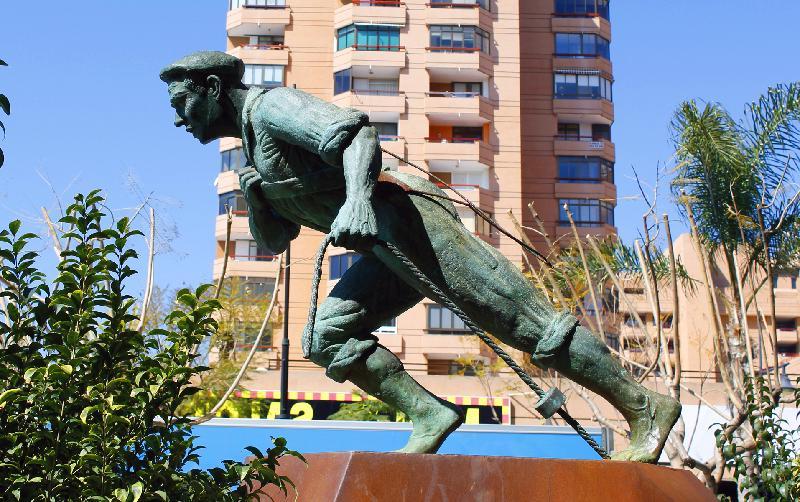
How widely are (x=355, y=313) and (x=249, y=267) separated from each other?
42.6 meters

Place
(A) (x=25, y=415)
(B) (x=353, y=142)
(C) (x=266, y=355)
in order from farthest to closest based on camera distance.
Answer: (C) (x=266, y=355) < (B) (x=353, y=142) < (A) (x=25, y=415)

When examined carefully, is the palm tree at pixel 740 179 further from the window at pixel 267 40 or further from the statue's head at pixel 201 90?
the window at pixel 267 40

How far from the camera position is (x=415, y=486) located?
5.04m

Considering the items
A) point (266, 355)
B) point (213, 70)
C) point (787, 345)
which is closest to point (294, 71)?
point (266, 355)

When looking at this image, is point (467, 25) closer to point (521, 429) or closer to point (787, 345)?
point (787, 345)

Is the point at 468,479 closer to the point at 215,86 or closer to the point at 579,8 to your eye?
the point at 215,86

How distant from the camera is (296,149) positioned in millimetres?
5746

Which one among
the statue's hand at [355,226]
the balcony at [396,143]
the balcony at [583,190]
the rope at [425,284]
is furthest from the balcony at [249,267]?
the statue's hand at [355,226]

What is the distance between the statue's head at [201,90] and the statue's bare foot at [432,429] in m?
1.78

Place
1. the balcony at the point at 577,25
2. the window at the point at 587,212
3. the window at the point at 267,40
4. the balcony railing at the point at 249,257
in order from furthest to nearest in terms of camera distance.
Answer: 1. the balcony at the point at 577,25
2. the window at the point at 587,212
3. the window at the point at 267,40
4. the balcony railing at the point at 249,257

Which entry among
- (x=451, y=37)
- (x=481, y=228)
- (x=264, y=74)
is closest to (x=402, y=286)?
(x=481, y=228)

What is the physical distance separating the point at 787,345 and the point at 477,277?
67304mm

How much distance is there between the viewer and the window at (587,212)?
54.1 metres

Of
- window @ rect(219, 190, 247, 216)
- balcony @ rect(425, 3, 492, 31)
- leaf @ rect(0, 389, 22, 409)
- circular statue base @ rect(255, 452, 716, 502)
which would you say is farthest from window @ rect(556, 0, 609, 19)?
leaf @ rect(0, 389, 22, 409)
